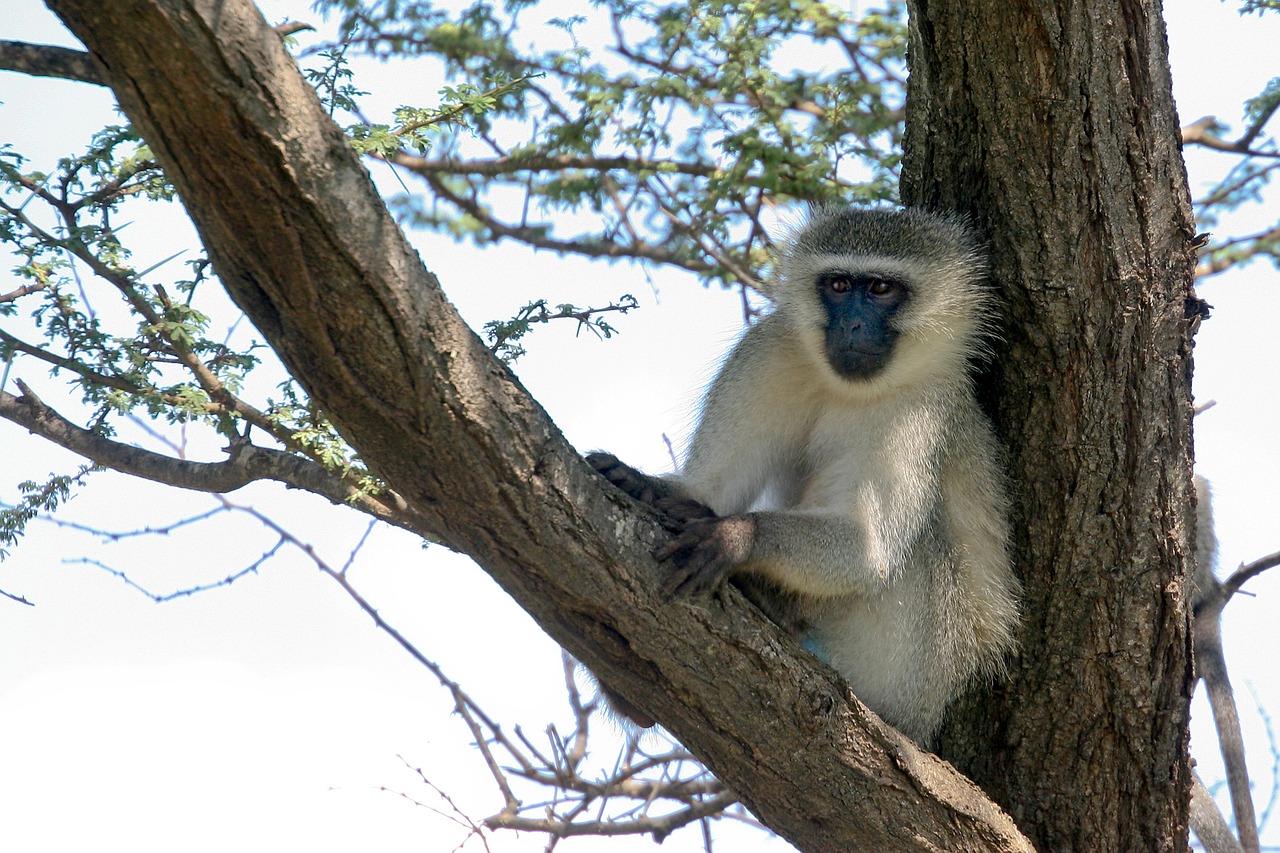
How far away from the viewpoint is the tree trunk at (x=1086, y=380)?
283cm

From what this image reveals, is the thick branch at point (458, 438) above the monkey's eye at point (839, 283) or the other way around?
the other way around

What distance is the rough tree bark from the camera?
2096 millimetres

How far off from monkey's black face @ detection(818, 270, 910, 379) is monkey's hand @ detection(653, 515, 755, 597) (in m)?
0.79

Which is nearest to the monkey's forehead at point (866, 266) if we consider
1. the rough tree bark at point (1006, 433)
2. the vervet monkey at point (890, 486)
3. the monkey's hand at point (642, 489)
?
the vervet monkey at point (890, 486)

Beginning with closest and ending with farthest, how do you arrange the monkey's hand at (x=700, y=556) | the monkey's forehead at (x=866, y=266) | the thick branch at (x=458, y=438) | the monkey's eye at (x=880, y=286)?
the thick branch at (x=458, y=438), the monkey's hand at (x=700, y=556), the monkey's forehead at (x=866, y=266), the monkey's eye at (x=880, y=286)

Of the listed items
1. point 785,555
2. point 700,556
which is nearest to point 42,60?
point 700,556

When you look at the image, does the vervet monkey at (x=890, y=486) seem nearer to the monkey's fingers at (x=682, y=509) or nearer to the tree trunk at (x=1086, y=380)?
the monkey's fingers at (x=682, y=509)

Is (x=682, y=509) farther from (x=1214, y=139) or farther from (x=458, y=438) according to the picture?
(x=1214, y=139)

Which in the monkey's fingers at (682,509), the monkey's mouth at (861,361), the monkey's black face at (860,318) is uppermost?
the monkey's black face at (860,318)

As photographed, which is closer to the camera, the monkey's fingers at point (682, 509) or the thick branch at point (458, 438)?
the thick branch at point (458, 438)

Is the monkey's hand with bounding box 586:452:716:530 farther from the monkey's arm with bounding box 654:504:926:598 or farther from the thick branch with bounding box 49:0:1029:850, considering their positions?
the thick branch with bounding box 49:0:1029:850

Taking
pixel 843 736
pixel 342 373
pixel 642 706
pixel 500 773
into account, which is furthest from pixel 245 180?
pixel 500 773

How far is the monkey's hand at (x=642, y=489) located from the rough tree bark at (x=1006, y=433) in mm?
370

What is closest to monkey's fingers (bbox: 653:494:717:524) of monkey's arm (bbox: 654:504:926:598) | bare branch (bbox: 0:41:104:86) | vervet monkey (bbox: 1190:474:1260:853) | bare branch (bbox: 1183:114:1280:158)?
monkey's arm (bbox: 654:504:926:598)
